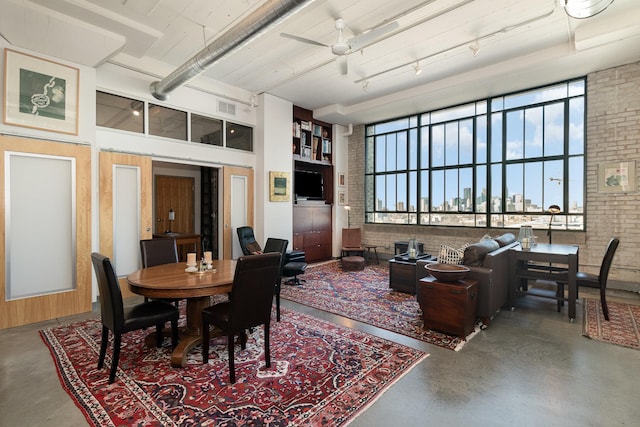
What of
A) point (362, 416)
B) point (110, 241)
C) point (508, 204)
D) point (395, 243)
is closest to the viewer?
point (362, 416)

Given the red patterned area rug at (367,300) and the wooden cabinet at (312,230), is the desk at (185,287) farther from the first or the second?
the wooden cabinet at (312,230)

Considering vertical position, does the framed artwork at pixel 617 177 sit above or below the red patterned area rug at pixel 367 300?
above

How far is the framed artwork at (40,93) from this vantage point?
11.6 feet

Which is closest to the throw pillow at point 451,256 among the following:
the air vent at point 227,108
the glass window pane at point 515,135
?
the glass window pane at point 515,135

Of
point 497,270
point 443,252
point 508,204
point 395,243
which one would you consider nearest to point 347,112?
point 395,243

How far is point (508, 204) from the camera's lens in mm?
6109

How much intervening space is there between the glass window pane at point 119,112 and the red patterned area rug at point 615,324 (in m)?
6.52

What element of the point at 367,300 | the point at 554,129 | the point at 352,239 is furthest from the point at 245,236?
the point at 554,129

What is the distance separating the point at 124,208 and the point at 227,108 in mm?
2686

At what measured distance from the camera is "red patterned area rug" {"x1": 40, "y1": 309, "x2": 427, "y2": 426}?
2051mm

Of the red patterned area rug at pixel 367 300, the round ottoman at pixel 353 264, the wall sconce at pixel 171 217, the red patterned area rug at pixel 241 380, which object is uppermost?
the wall sconce at pixel 171 217

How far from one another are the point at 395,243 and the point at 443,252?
3.05 meters

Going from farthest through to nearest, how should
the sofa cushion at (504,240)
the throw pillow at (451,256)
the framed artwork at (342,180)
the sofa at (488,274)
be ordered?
1. the framed artwork at (342,180)
2. the sofa cushion at (504,240)
3. the throw pillow at (451,256)
4. the sofa at (488,274)

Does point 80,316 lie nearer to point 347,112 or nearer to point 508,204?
point 347,112
